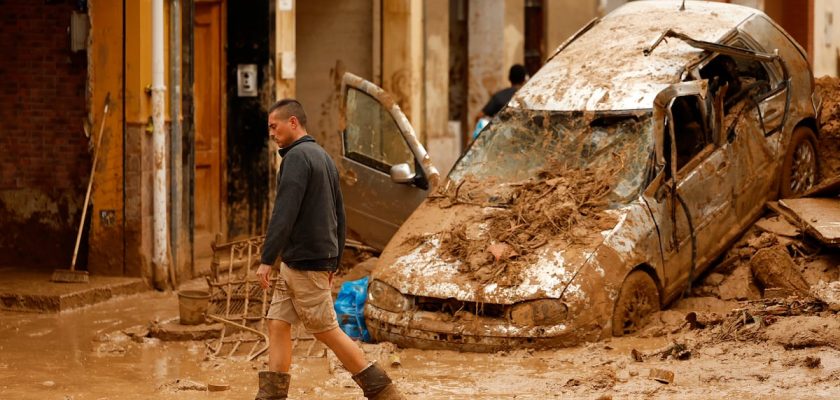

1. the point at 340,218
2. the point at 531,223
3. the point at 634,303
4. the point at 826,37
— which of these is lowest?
the point at 634,303

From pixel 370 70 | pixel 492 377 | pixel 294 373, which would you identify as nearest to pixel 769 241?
pixel 492 377

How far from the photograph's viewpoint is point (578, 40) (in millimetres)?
13117

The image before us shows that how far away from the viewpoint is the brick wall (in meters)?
14.1

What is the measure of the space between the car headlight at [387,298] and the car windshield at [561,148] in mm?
1171

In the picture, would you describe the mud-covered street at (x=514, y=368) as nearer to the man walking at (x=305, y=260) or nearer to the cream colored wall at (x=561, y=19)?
the man walking at (x=305, y=260)

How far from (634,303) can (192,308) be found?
3.35 meters

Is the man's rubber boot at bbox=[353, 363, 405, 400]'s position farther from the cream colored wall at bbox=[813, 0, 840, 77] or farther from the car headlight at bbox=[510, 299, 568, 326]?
the cream colored wall at bbox=[813, 0, 840, 77]

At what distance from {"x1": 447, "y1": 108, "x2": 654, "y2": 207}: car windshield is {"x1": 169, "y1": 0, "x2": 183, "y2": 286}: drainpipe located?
332 cm

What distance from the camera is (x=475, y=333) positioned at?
10305 mm

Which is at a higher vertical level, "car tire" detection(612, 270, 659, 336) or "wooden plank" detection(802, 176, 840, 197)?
"wooden plank" detection(802, 176, 840, 197)

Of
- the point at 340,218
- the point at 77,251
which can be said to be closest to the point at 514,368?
the point at 340,218

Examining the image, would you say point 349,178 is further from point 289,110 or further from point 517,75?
point 517,75

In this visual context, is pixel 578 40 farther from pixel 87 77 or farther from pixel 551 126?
pixel 87 77

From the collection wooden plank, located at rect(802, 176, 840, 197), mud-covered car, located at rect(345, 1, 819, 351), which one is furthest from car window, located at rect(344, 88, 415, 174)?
wooden plank, located at rect(802, 176, 840, 197)
